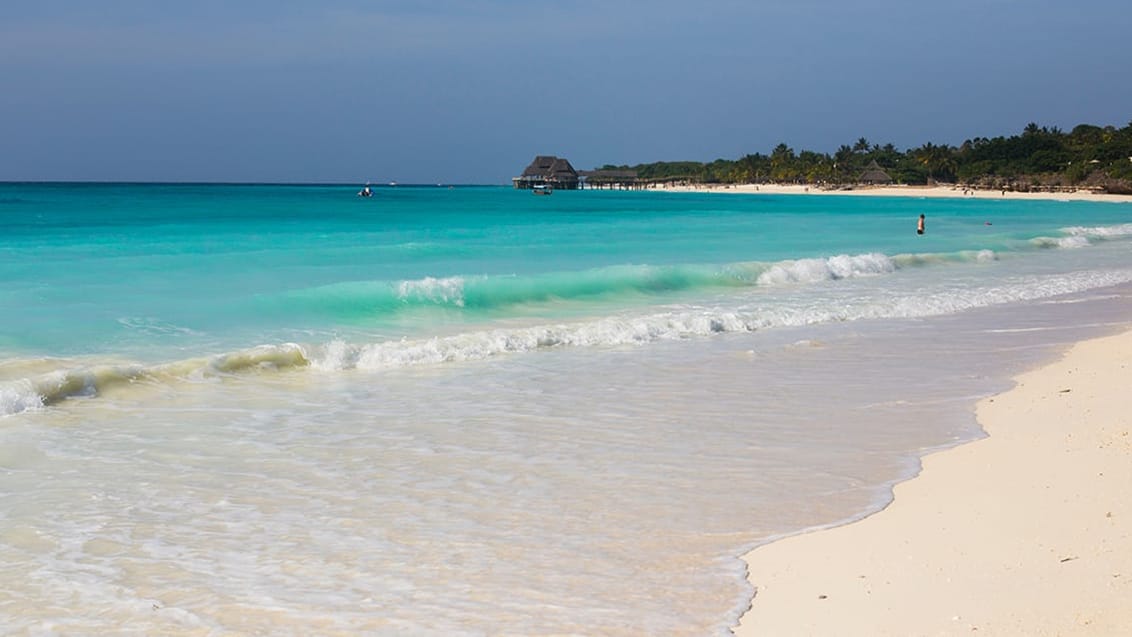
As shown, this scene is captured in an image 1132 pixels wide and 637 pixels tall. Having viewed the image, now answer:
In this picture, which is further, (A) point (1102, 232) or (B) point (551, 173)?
(B) point (551, 173)

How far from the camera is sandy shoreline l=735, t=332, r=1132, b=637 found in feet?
15.0

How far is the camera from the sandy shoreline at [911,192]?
370ft

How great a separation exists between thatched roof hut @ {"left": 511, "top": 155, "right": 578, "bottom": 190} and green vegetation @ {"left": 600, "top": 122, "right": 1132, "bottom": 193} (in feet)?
141

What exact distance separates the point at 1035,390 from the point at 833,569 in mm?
6152

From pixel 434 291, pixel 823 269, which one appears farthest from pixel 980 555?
pixel 823 269

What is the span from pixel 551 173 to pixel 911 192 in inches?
2242

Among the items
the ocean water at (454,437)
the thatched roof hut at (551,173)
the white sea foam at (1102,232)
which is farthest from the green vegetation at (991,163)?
the ocean water at (454,437)

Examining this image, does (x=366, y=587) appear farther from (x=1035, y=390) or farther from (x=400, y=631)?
(x=1035, y=390)

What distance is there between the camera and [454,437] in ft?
28.2

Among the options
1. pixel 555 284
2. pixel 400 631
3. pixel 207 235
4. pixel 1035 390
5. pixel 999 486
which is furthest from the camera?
pixel 207 235

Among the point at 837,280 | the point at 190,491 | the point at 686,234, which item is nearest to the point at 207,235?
the point at 686,234

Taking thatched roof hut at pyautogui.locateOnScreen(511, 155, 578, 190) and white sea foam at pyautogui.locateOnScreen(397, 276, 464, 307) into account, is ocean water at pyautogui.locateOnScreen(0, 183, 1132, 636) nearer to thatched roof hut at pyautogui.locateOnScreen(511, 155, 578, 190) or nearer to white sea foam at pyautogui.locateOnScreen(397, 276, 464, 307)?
white sea foam at pyautogui.locateOnScreen(397, 276, 464, 307)

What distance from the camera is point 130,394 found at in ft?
34.2

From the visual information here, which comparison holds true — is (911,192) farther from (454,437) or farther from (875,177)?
(454,437)
